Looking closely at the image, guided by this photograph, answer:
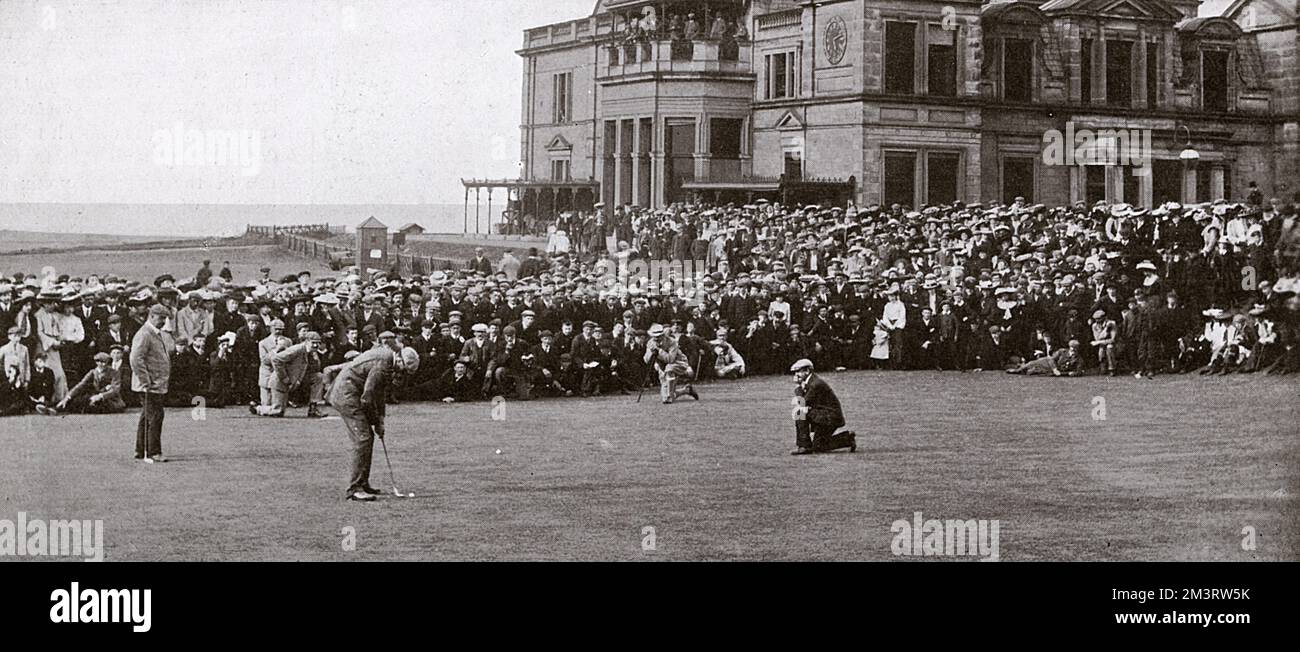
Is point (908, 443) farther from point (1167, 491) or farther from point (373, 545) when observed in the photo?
point (373, 545)

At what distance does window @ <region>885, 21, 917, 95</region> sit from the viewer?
34594mm

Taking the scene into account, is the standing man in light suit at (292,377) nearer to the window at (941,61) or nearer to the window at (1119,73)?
the window at (941,61)

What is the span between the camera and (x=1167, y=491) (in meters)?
14.1

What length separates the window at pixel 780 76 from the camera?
A: 36250mm

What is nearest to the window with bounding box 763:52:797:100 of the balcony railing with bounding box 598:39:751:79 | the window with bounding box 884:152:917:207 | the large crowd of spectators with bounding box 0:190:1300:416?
the balcony railing with bounding box 598:39:751:79

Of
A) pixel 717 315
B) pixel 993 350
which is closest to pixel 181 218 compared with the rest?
pixel 717 315

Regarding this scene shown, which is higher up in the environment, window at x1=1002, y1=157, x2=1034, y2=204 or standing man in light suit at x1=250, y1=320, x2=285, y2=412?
window at x1=1002, y1=157, x2=1034, y2=204

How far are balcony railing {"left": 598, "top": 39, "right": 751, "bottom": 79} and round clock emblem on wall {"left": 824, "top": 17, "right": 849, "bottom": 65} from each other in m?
4.22

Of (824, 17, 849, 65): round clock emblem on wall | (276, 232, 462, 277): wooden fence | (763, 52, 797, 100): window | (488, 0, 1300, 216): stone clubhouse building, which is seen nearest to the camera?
A: (276, 232, 462, 277): wooden fence

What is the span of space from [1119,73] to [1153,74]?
86 centimetres

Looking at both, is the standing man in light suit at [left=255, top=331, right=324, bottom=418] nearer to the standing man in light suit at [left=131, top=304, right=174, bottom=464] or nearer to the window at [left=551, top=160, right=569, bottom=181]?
the standing man in light suit at [left=131, top=304, right=174, bottom=464]

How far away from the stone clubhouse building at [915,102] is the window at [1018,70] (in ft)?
0.17

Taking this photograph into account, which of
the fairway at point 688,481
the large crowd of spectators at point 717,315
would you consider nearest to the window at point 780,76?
the large crowd of spectators at point 717,315

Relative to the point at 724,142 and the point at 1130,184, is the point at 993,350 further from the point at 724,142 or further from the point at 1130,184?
the point at 724,142
